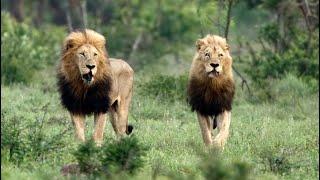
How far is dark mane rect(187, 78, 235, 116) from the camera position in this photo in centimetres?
981

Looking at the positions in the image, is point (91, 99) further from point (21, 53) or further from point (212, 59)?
point (21, 53)

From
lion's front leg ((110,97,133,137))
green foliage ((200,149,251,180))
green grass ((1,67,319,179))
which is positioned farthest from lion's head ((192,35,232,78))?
green foliage ((200,149,251,180))

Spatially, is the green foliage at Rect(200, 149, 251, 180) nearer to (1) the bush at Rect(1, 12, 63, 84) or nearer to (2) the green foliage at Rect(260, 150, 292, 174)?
(2) the green foliage at Rect(260, 150, 292, 174)

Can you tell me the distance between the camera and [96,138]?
9.21 metres

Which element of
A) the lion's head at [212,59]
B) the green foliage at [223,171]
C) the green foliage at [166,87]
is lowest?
the green foliage at [166,87]

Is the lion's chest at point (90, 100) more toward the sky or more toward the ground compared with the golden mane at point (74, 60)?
more toward the ground

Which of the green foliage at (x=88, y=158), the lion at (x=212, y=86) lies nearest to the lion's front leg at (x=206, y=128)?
the lion at (x=212, y=86)

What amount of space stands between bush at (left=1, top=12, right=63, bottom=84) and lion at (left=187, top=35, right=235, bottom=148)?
212 inches

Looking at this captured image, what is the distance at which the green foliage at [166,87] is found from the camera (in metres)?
13.2

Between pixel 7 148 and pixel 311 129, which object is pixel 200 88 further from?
pixel 7 148

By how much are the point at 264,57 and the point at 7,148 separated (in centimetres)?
826

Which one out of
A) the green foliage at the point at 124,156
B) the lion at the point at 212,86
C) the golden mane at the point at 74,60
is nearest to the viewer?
the green foliage at the point at 124,156

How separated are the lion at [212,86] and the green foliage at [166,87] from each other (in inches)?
121

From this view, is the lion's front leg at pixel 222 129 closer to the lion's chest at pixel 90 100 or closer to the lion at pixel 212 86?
the lion at pixel 212 86
